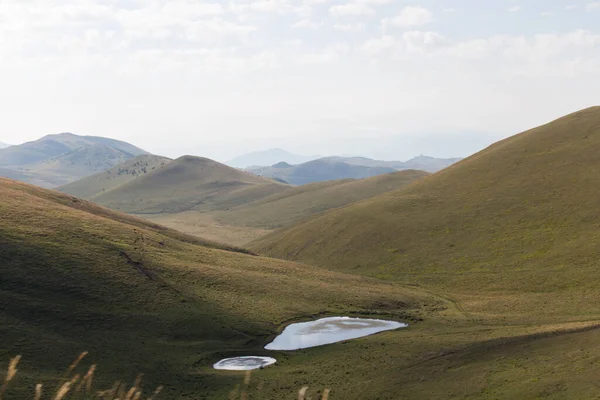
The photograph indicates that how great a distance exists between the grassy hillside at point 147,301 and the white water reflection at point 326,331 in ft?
7.76

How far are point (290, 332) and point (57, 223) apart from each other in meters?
45.5

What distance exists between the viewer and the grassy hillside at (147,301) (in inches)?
2120

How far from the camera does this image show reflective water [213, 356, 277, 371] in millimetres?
56906

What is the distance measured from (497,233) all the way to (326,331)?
59.7 metres

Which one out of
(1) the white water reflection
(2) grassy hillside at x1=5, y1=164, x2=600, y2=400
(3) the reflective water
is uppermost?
(2) grassy hillside at x1=5, y1=164, x2=600, y2=400

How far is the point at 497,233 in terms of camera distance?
112m

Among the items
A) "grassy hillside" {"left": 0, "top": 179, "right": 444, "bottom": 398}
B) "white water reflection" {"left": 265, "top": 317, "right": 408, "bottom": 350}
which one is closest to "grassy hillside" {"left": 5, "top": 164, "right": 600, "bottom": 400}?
"grassy hillside" {"left": 0, "top": 179, "right": 444, "bottom": 398}

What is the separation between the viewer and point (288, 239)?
5955 inches

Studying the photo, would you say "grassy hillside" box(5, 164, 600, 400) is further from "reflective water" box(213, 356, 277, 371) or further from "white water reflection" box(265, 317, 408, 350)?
"white water reflection" box(265, 317, 408, 350)

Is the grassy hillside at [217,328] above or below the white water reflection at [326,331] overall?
above

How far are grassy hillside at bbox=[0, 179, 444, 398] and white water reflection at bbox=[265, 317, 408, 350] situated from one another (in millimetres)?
2364

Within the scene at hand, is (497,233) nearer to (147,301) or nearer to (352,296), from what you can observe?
(352,296)

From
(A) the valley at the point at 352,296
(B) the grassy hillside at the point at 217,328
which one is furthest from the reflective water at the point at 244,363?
(B) the grassy hillside at the point at 217,328

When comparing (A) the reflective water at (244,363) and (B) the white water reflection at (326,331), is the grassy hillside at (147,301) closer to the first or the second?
(A) the reflective water at (244,363)
